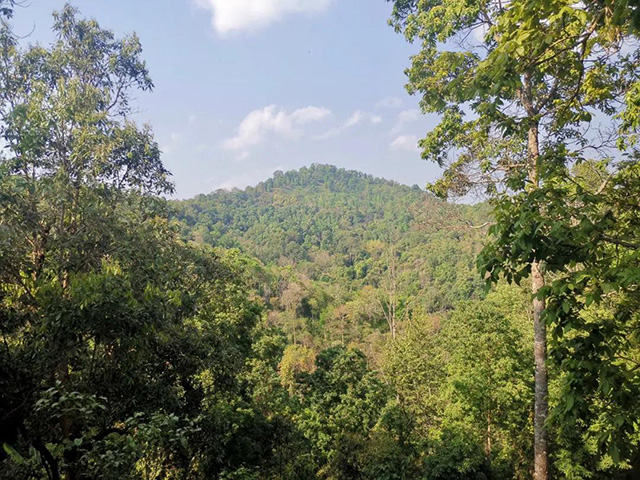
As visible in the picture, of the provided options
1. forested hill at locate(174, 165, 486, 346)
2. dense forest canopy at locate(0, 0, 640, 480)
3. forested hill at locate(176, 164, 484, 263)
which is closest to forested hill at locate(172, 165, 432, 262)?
forested hill at locate(176, 164, 484, 263)

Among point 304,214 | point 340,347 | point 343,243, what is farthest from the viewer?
point 304,214

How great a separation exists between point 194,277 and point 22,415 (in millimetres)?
5044

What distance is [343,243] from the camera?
80.8 meters

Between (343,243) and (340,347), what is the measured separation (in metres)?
67.6

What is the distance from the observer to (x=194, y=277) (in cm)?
789

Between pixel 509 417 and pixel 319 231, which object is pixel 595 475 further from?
pixel 319 231

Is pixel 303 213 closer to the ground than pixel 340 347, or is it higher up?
higher up

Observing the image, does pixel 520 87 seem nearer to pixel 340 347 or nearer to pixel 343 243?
pixel 340 347

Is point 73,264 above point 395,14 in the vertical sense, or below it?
below

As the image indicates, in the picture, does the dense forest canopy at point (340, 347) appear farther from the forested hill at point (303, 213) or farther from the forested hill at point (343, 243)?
the forested hill at point (303, 213)

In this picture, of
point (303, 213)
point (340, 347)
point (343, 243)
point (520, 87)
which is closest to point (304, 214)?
point (303, 213)

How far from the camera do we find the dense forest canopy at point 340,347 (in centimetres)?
248

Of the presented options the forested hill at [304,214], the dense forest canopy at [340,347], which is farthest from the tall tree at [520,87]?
the forested hill at [304,214]

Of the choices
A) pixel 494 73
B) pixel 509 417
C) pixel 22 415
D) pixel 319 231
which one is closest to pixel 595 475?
pixel 509 417
